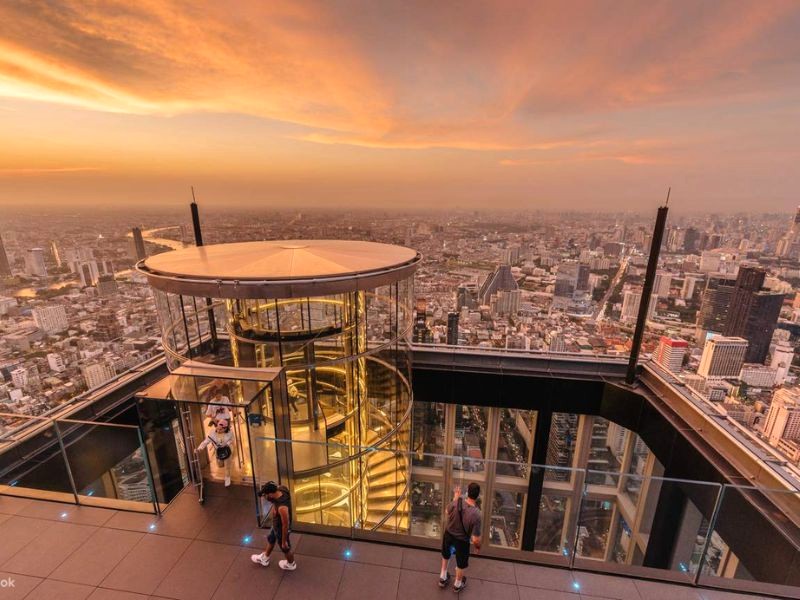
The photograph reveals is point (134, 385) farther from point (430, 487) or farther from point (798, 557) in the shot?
point (798, 557)

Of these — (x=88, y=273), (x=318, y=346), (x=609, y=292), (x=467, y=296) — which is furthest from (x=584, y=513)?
(x=88, y=273)

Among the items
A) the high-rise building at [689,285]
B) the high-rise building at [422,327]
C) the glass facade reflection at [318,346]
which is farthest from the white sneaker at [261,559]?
the high-rise building at [689,285]

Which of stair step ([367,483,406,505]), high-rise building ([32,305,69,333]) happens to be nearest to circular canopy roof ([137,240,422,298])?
stair step ([367,483,406,505])

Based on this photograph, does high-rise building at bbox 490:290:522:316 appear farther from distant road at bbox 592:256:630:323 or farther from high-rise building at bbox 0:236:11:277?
high-rise building at bbox 0:236:11:277

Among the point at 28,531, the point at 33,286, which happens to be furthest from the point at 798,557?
the point at 33,286

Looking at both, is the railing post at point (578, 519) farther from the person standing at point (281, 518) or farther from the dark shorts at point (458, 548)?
the person standing at point (281, 518)

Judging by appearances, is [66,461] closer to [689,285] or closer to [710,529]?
[710,529]
